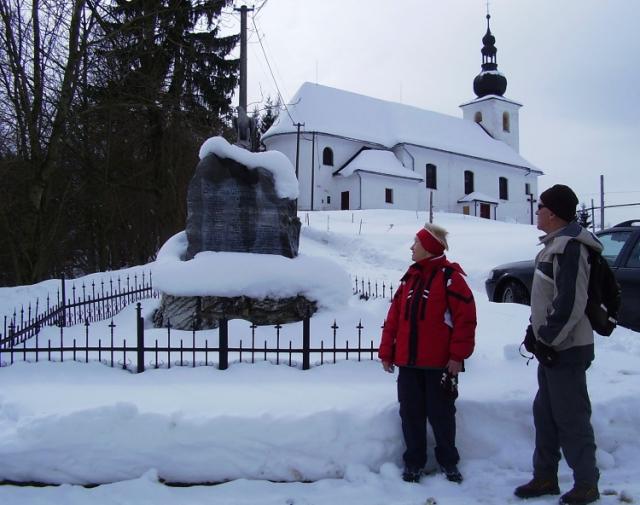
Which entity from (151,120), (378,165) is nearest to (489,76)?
(378,165)

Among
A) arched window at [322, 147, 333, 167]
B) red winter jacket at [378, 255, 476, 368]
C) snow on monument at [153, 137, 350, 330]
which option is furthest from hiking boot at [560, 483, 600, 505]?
arched window at [322, 147, 333, 167]

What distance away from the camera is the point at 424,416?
4.14 metres

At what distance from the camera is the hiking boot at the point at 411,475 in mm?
3984

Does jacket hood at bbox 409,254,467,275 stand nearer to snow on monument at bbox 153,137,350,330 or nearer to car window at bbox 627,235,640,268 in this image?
snow on monument at bbox 153,137,350,330

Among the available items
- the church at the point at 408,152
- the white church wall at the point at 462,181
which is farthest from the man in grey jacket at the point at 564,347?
the white church wall at the point at 462,181

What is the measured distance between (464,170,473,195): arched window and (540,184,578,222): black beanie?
4962 cm

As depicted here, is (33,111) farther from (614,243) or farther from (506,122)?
(506,122)

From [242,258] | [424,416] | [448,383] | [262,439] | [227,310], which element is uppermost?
[242,258]

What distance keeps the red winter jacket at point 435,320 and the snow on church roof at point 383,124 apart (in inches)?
1561

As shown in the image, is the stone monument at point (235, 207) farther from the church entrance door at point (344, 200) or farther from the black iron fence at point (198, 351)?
the church entrance door at point (344, 200)

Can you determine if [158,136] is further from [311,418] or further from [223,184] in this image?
[311,418]

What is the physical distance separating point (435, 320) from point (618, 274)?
4994 millimetres

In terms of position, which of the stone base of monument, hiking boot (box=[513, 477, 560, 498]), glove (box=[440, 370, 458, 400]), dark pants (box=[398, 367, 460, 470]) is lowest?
hiking boot (box=[513, 477, 560, 498])

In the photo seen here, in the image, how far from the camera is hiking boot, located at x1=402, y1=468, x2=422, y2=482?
13.1 feet
